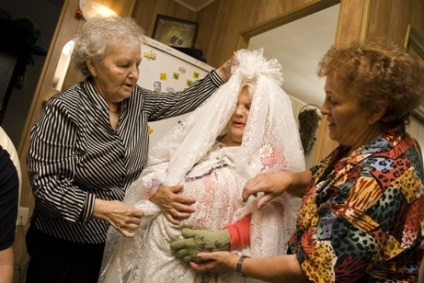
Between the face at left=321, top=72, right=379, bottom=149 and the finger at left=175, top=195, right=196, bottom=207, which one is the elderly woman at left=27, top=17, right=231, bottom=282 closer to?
the finger at left=175, top=195, right=196, bottom=207

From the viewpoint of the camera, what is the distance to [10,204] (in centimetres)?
84

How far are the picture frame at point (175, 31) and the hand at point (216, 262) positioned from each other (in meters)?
2.19

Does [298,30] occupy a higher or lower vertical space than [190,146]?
→ higher

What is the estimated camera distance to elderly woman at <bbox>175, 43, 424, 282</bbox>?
603 mm

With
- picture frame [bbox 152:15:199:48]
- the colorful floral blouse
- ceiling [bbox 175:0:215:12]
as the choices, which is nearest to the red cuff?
the colorful floral blouse

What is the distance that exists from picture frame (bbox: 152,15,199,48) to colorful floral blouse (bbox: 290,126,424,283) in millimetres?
2297

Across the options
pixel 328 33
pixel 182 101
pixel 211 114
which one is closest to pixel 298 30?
pixel 328 33

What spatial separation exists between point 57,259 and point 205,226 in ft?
1.86

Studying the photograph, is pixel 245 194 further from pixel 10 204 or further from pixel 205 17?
pixel 205 17

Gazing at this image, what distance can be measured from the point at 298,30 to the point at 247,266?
2.14 metres

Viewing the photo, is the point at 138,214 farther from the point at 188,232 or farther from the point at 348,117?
the point at 348,117

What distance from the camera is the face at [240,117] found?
43.7 inches

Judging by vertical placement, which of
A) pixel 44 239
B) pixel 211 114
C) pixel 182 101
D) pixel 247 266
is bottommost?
pixel 44 239


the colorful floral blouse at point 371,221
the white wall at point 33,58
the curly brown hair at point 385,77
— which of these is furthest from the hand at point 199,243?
the white wall at point 33,58
